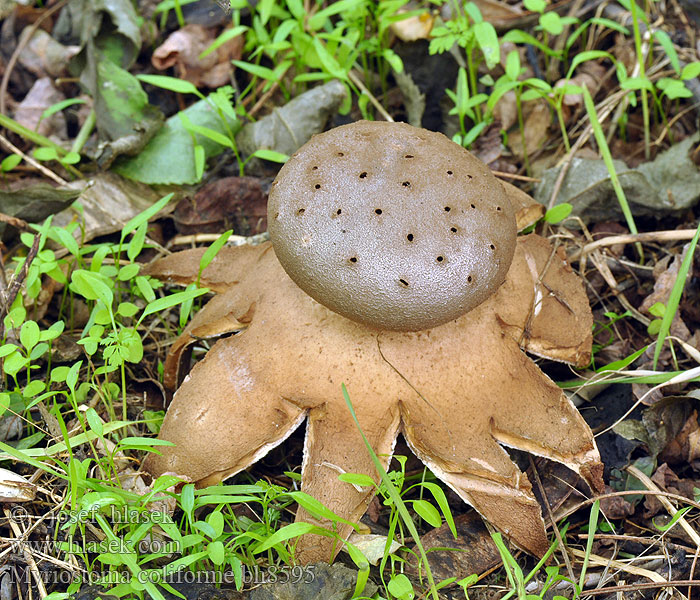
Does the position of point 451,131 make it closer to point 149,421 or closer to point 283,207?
point 283,207

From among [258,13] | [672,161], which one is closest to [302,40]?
[258,13]

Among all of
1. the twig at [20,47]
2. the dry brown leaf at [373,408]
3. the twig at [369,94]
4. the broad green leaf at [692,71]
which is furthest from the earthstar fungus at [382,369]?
the twig at [20,47]

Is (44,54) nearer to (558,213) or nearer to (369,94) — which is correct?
(369,94)

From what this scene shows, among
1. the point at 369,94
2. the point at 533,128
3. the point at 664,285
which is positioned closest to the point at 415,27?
the point at 369,94

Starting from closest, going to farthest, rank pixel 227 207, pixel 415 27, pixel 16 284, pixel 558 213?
pixel 16 284 < pixel 558 213 < pixel 227 207 < pixel 415 27

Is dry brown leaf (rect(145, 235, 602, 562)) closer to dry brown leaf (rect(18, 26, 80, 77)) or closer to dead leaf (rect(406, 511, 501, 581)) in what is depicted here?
dead leaf (rect(406, 511, 501, 581))
